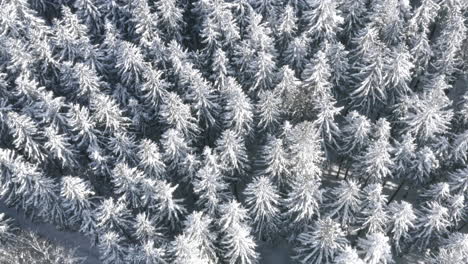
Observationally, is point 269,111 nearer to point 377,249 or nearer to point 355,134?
point 355,134

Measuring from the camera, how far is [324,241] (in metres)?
33.3

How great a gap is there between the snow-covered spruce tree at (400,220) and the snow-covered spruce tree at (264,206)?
884cm

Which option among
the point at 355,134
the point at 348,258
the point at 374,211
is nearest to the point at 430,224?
the point at 374,211

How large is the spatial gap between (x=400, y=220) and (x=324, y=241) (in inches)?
234

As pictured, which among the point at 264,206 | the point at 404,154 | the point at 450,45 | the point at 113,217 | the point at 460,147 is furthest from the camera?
the point at 450,45

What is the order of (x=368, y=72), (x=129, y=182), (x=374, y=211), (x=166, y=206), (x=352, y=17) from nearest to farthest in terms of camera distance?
1. (x=374, y=211)
2. (x=166, y=206)
3. (x=129, y=182)
4. (x=368, y=72)
5. (x=352, y=17)

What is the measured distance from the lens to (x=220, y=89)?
1719 inches

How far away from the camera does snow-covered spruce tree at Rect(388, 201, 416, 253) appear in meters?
33.5

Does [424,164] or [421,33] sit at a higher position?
[421,33]

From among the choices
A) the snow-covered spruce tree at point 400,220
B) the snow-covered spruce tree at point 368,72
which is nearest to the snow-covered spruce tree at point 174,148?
the snow-covered spruce tree at point 368,72

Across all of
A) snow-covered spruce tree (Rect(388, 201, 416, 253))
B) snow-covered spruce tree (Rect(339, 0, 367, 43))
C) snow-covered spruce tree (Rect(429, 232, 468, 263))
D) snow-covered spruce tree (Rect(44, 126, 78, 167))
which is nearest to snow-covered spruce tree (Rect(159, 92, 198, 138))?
snow-covered spruce tree (Rect(44, 126, 78, 167))

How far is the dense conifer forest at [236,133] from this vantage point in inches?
1396

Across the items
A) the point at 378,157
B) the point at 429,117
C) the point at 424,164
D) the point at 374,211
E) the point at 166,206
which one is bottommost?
the point at 166,206

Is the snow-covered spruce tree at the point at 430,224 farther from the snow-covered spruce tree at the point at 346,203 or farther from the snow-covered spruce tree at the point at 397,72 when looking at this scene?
the snow-covered spruce tree at the point at 397,72
